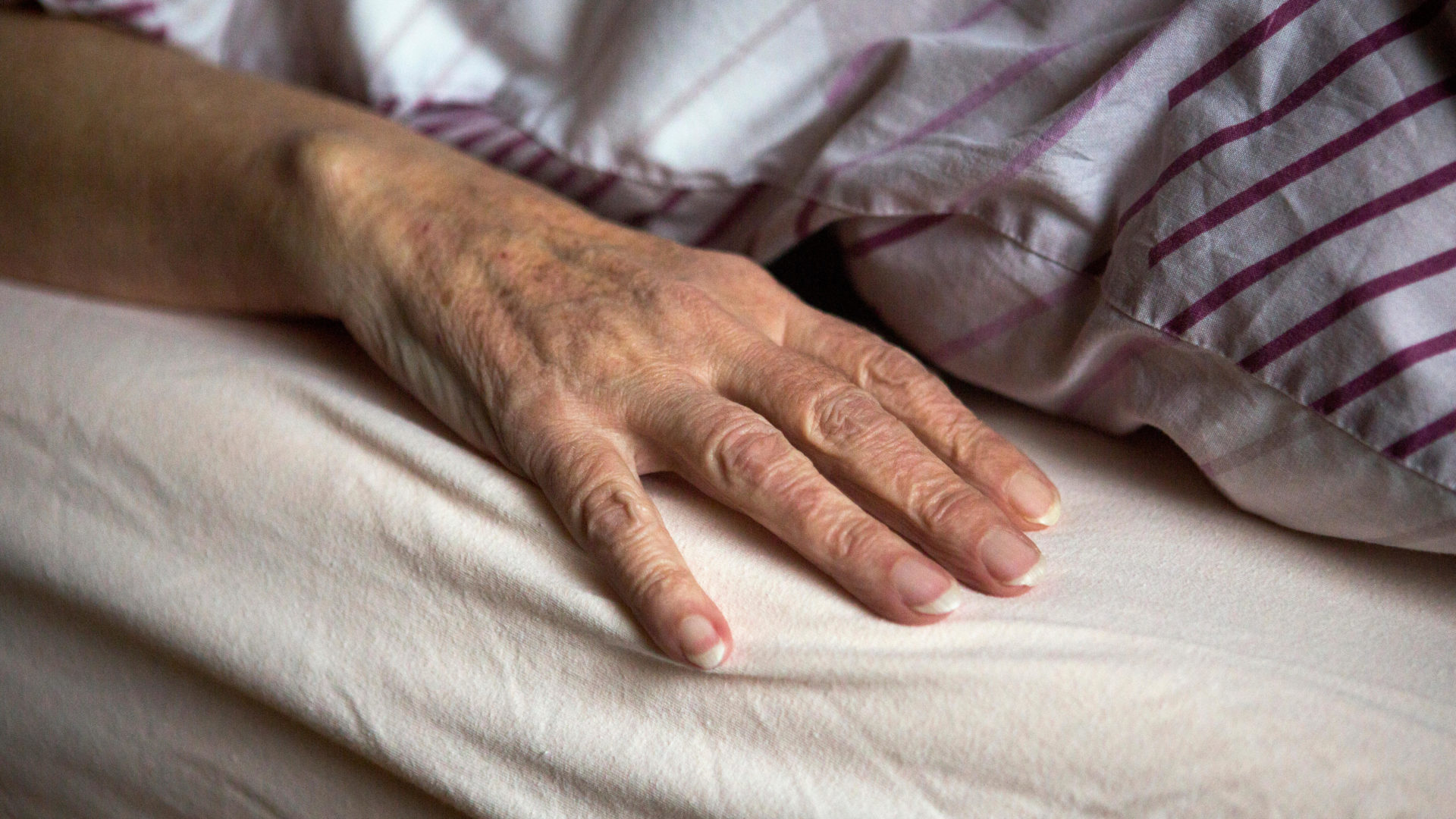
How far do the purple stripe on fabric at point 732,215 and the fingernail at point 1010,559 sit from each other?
11.2 inches

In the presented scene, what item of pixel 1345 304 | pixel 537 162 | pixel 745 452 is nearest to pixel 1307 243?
pixel 1345 304

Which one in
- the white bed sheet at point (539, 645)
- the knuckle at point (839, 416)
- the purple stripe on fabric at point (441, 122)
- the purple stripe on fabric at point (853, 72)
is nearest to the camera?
the white bed sheet at point (539, 645)

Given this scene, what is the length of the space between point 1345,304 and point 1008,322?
155mm

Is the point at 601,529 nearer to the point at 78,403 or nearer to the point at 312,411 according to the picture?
the point at 312,411

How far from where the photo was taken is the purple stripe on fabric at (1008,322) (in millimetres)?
506

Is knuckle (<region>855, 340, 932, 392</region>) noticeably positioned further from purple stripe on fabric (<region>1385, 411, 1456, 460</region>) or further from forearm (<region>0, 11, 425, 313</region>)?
forearm (<region>0, 11, 425, 313</region>)

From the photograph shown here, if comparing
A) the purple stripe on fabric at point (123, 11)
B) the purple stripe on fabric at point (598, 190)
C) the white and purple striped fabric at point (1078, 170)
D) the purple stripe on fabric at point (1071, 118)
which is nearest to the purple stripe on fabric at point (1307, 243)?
the white and purple striped fabric at point (1078, 170)

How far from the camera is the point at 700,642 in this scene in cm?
41

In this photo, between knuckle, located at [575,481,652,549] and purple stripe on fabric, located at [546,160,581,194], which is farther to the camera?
purple stripe on fabric, located at [546,160,581,194]

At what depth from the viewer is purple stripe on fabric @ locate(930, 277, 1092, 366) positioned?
1.66ft

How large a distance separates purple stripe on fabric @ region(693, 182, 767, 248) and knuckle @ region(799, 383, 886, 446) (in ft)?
0.61

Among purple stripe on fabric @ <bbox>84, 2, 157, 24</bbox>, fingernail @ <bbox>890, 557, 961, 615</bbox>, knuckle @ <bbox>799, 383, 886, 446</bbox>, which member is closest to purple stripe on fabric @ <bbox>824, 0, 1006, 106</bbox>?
knuckle @ <bbox>799, 383, 886, 446</bbox>

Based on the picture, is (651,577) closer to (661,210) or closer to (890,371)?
(890,371)

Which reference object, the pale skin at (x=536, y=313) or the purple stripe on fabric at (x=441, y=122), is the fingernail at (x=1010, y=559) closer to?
the pale skin at (x=536, y=313)
